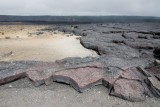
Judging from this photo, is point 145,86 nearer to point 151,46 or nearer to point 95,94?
point 95,94

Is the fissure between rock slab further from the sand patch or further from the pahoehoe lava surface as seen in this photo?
the sand patch

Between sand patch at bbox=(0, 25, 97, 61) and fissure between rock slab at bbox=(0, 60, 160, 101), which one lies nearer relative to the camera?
fissure between rock slab at bbox=(0, 60, 160, 101)

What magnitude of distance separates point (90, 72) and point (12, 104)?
267 centimetres

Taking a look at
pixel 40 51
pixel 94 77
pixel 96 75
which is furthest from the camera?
pixel 40 51

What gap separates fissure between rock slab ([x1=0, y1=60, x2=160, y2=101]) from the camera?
4770mm

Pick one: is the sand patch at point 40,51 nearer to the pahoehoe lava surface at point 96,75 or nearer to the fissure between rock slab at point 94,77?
the pahoehoe lava surface at point 96,75

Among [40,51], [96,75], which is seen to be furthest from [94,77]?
[40,51]

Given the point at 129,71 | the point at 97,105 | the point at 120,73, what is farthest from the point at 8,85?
the point at 129,71

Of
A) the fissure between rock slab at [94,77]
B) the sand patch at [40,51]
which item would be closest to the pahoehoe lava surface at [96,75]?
the fissure between rock slab at [94,77]

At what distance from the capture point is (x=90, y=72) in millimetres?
5559

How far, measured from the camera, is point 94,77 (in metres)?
5.27

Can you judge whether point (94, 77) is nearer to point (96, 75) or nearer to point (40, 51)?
point (96, 75)

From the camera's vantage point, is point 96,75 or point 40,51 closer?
point 96,75

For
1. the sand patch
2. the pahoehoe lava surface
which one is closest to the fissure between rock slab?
the pahoehoe lava surface
